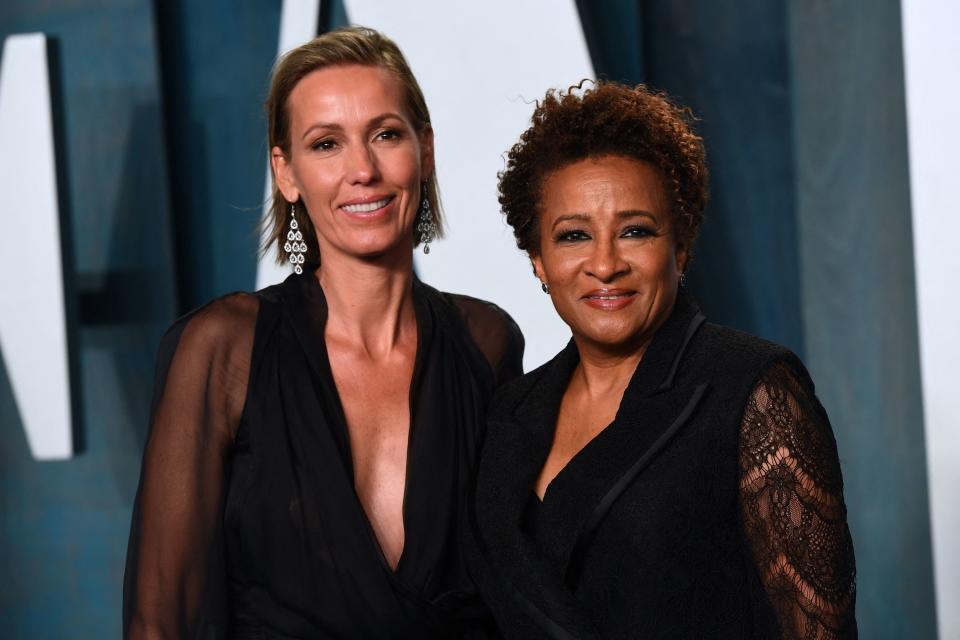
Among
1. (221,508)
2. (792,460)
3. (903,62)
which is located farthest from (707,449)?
(903,62)

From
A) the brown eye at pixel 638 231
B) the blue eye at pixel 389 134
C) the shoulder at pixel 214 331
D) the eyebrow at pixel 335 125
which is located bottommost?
the shoulder at pixel 214 331

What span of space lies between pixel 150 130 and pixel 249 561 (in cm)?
175

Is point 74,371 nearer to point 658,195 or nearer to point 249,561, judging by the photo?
point 249,561

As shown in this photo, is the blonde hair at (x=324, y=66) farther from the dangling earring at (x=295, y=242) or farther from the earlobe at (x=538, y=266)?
the earlobe at (x=538, y=266)

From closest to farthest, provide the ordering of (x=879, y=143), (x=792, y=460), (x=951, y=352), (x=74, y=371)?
(x=792, y=460) → (x=951, y=352) → (x=879, y=143) → (x=74, y=371)

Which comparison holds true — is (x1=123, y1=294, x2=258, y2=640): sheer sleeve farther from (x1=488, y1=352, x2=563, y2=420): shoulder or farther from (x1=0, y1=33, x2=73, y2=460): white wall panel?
(x1=0, y1=33, x2=73, y2=460): white wall panel

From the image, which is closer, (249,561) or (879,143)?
(249,561)

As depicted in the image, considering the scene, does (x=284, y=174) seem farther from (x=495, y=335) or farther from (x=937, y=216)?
(x=937, y=216)

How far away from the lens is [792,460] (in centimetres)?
166

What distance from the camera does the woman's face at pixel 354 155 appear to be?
2.17 m

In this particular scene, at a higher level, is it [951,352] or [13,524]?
[951,352]

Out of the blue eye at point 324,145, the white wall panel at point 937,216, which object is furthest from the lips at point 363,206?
the white wall panel at point 937,216

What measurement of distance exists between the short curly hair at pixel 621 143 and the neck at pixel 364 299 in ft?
1.17

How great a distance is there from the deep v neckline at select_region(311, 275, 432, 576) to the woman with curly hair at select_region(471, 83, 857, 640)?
0.15 metres
